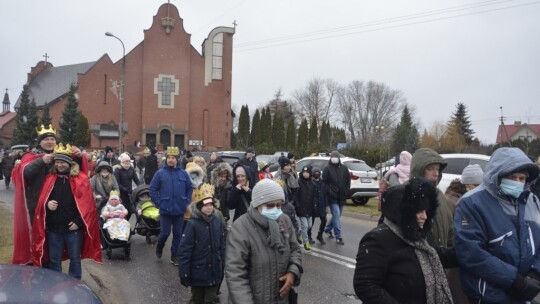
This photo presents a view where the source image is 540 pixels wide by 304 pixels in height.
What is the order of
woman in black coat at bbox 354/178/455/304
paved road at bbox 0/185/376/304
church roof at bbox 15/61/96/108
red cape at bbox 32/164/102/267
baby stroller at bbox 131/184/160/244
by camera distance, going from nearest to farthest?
woman in black coat at bbox 354/178/455/304 < red cape at bbox 32/164/102/267 < paved road at bbox 0/185/376/304 < baby stroller at bbox 131/184/160/244 < church roof at bbox 15/61/96/108

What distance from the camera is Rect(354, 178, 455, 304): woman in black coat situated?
9.54ft

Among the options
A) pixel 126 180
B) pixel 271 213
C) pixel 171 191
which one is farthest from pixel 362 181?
pixel 271 213

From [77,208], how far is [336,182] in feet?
20.0

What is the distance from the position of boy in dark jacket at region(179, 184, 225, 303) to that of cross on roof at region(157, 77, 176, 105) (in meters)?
49.6

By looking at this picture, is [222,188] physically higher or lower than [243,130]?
lower

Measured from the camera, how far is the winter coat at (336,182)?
1041 cm

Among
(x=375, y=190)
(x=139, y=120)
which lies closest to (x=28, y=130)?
(x=139, y=120)

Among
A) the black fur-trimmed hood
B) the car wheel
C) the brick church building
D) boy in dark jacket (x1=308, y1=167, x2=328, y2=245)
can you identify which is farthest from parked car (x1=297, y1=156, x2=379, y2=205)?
the brick church building

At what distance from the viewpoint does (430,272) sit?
2.95m

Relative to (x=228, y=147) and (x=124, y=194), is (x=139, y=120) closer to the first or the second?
(x=228, y=147)

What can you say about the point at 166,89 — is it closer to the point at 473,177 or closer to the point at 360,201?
the point at 360,201

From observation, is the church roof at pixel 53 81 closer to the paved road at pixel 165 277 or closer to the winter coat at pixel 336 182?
the winter coat at pixel 336 182

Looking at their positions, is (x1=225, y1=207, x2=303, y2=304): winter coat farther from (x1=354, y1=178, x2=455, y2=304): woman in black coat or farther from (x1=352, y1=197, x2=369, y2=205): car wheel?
(x1=352, y1=197, x2=369, y2=205): car wheel

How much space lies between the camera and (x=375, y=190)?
16.2m
